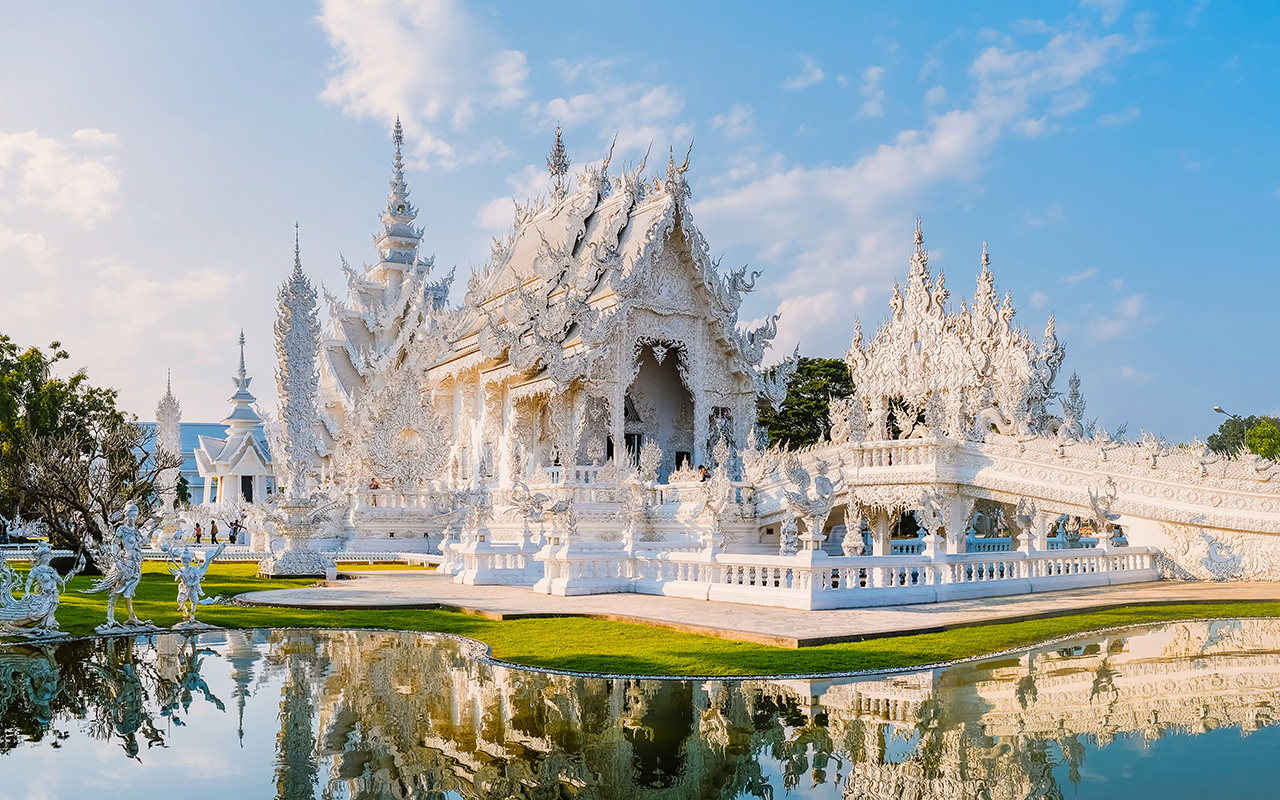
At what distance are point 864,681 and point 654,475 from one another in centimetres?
1366

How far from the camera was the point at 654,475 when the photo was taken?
20766mm

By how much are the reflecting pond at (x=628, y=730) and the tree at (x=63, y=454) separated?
1038 cm

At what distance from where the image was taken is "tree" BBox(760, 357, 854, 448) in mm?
37625

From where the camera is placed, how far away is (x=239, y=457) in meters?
41.3

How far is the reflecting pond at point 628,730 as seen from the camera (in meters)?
4.81

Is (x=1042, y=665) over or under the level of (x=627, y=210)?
under

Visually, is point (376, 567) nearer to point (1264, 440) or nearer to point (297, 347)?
point (297, 347)

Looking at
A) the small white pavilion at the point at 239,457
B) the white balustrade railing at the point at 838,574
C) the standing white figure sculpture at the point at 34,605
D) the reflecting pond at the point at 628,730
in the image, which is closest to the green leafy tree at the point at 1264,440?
the white balustrade railing at the point at 838,574

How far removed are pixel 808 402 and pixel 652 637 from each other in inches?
1154

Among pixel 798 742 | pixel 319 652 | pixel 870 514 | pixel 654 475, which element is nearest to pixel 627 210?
pixel 654 475

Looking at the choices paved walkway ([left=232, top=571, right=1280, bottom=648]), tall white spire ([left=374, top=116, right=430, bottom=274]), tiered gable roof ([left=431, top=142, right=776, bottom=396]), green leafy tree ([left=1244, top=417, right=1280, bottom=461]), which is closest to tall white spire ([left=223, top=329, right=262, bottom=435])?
tall white spire ([left=374, top=116, right=430, bottom=274])

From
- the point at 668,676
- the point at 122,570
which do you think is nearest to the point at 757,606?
the point at 668,676

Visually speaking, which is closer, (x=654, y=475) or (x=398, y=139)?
(x=654, y=475)

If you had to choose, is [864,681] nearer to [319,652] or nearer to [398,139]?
[319,652]
